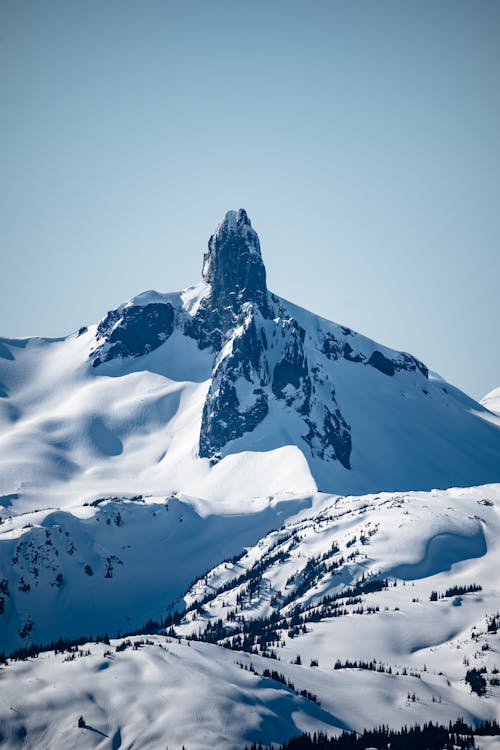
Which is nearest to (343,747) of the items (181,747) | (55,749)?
(181,747)

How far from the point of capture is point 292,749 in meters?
196

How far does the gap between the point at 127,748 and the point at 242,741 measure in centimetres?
2338

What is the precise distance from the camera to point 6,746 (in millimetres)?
199375

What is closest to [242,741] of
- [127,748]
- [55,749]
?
[127,748]

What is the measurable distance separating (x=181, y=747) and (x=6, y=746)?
37.7 metres

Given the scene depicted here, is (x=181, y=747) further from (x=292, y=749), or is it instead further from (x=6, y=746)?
(x=6, y=746)

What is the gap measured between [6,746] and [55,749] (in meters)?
10.9

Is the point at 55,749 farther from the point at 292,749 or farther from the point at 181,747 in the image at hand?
the point at 292,749

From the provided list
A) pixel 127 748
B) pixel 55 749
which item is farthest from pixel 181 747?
pixel 55 749

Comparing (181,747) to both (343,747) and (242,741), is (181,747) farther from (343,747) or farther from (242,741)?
(343,747)

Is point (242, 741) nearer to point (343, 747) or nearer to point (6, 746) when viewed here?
point (343, 747)

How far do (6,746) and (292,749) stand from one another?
59.0 m

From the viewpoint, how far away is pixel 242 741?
198 metres

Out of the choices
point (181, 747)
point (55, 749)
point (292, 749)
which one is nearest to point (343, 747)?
point (292, 749)
